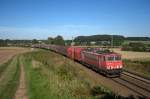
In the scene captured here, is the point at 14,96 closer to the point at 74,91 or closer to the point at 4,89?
the point at 4,89

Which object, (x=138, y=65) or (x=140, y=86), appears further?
(x=138, y=65)

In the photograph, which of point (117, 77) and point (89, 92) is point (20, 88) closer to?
point (89, 92)

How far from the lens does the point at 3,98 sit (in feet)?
63.9

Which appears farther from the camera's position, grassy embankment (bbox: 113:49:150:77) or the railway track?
grassy embankment (bbox: 113:49:150:77)

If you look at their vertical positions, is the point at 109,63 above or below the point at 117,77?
above

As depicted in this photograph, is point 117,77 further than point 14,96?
Yes

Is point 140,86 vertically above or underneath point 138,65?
underneath

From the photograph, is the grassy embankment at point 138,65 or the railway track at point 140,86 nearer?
the railway track at point 140,86

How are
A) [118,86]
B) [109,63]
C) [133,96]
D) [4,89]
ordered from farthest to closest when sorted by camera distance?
[109,63], [118,86], [4,89], [133,96]

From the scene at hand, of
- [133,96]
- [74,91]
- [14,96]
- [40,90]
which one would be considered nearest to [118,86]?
[133,96]

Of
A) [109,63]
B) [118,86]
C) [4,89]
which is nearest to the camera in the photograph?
Answer: [4,89]

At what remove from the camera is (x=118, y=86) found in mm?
25250

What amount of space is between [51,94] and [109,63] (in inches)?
512

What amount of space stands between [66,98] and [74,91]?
255 cm
